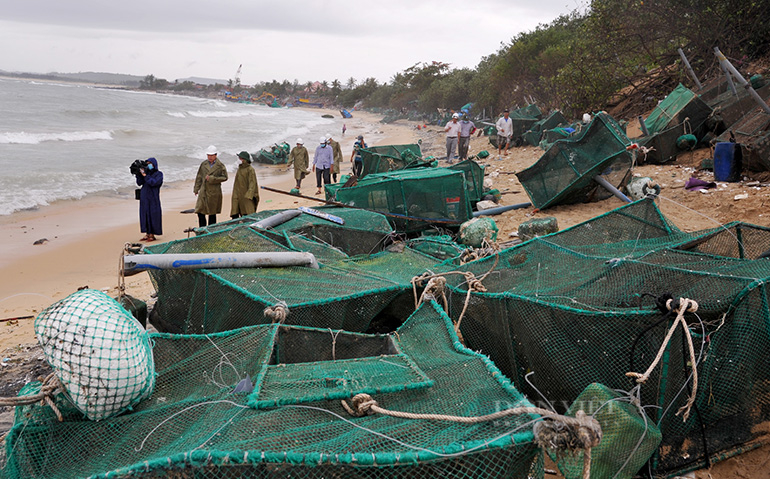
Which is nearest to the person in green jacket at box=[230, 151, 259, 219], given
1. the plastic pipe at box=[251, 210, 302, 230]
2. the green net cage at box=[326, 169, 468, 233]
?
the green net cage at box=[326, 169, 468, 233]

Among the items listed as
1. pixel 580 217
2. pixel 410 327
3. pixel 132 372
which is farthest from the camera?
pixel 580 217

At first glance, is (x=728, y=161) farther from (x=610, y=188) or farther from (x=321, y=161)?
(x=321, y=161)

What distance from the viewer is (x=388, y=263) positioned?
528 centimetres

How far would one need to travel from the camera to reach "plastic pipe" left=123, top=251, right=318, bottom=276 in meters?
4.29

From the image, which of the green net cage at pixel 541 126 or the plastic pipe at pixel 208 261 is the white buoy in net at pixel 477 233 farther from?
the green net cage at pixel 541 126

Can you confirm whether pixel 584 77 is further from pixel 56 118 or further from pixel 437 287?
pixel 56 118

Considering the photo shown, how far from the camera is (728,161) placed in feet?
29.0

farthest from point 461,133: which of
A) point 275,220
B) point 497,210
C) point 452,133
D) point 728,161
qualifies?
point 275,220

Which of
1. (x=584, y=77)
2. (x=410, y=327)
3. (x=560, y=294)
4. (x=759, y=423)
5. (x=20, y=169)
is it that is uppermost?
(x=584, y=77)

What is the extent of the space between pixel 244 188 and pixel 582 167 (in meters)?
5.40

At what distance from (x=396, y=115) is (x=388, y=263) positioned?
185 feet

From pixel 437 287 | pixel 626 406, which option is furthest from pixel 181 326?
pixel 626 406

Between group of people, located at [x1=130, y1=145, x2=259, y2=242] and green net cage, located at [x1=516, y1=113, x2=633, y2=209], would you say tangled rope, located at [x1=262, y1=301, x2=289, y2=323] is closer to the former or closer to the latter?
group of people, located at [x1=130, y1=145, x2=259, y2=242]

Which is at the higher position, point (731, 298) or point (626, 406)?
point (731, 298)
